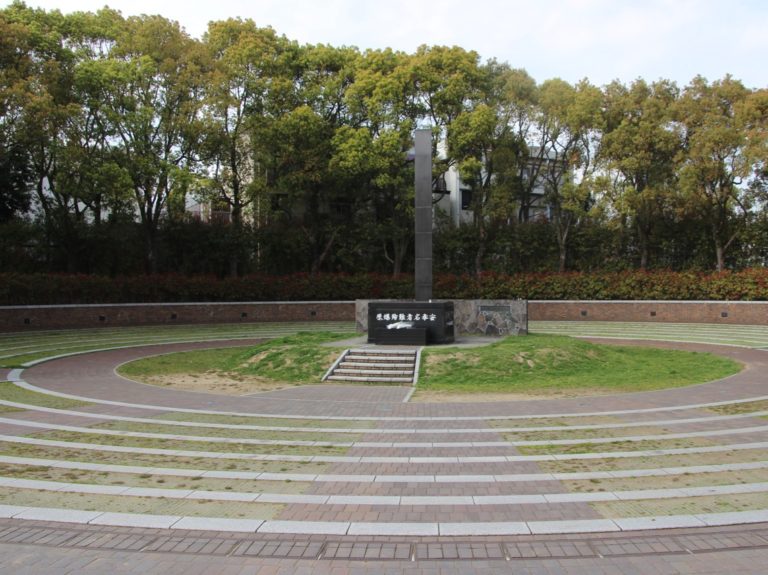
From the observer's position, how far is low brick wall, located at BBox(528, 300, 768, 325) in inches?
973

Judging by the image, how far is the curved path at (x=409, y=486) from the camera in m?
4.09

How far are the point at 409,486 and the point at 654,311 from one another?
77.4ft

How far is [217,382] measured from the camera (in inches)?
492

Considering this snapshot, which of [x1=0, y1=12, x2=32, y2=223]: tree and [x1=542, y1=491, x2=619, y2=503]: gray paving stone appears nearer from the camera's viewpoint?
[x1=542, y1=491, x2=619, y2=503]: gray paving stone

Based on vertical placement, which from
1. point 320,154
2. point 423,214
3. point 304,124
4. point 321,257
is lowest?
point 321,257

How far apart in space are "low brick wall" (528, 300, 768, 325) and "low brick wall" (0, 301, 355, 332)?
922cm

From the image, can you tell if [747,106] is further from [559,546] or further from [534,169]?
[559,546]

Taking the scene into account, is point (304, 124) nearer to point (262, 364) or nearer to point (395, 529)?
point (262, 364)

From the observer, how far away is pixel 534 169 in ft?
100

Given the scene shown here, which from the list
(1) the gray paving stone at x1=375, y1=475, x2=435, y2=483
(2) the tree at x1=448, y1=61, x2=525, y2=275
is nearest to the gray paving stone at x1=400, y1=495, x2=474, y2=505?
(1) the gray paving stone at x1=375, y1=475, x2=435, y2=483

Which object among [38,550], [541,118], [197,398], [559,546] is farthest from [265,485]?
[541,118]

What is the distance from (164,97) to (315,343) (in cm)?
1533

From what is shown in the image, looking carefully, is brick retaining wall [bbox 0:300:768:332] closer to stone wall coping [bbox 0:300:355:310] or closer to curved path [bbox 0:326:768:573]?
stone wall coping [bbox 0:300:355:310]

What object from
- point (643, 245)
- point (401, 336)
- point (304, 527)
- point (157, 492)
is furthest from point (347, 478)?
point (643, 245)
